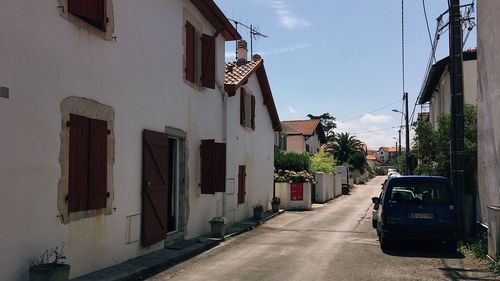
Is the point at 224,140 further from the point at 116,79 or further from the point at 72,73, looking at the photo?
the point at 72,73

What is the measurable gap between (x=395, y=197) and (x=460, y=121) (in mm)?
2627

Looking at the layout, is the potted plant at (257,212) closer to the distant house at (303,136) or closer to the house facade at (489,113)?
the house facade at (489,113)

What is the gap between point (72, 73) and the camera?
7.37 m

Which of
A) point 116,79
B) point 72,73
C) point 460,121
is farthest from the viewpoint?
point 460,121

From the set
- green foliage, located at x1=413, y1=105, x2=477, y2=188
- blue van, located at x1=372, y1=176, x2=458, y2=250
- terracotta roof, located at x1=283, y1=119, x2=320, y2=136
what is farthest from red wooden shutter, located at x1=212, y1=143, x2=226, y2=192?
terracotta roof, located at x1=283, y1=119, x2=320, y2=136

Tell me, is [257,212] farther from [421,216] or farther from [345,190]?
[345,190]

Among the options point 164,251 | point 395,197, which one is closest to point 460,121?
point 395,197

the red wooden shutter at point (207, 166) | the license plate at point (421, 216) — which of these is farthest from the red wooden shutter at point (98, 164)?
the license plate at point (421, 216)

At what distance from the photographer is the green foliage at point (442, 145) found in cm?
1362

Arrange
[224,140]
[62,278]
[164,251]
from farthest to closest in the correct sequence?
[224,140]
[164,251]
[62,278]

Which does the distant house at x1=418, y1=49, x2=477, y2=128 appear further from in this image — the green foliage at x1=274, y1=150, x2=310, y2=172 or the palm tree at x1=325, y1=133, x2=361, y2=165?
the palm tree at x1=325, y1=133, x2=361, y2=165

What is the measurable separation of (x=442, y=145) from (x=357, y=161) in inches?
1985

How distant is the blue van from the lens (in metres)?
10.9

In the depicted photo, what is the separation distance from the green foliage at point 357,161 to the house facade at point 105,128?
2075 inches
